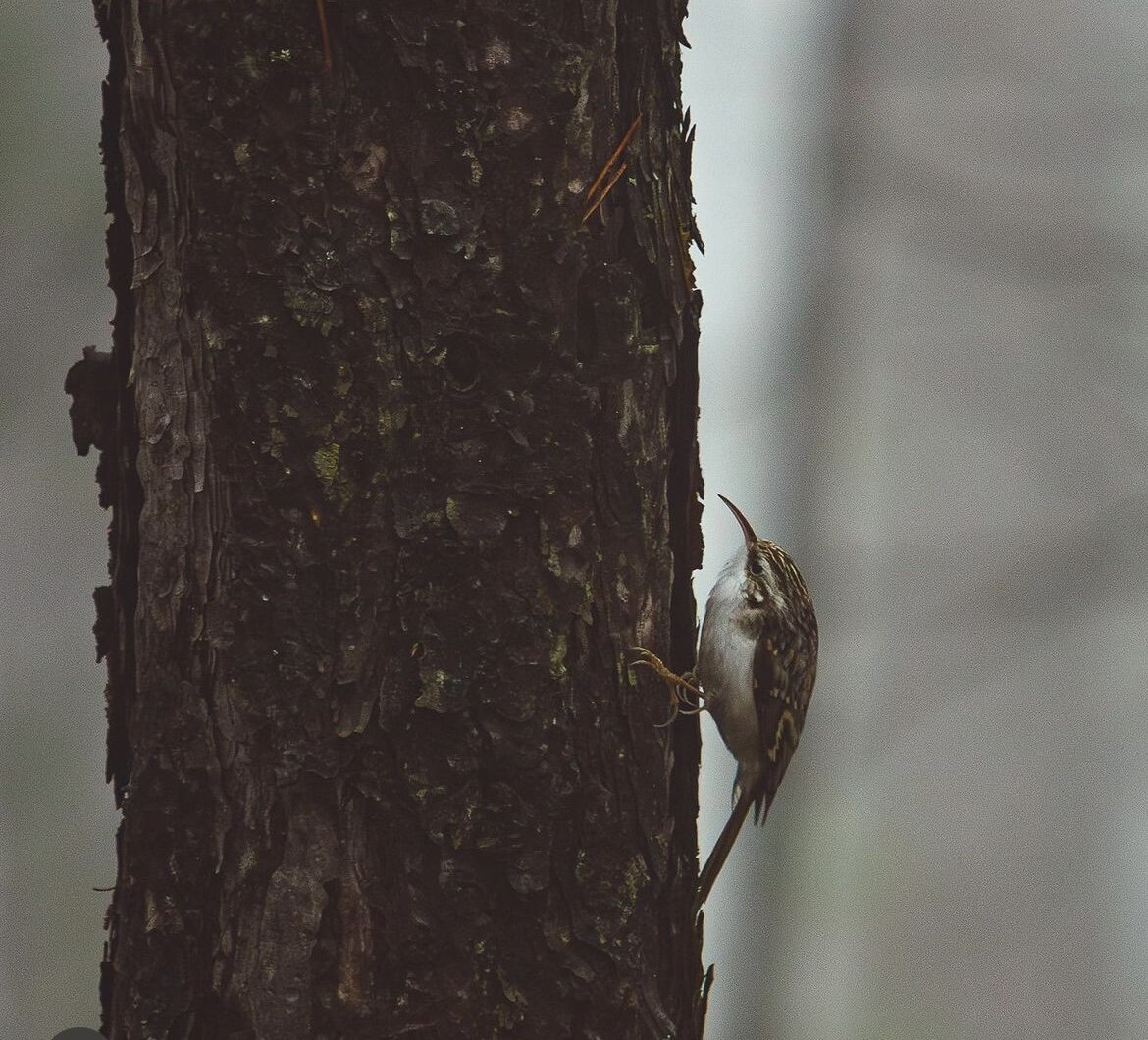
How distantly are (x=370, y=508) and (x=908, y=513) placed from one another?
459 cm

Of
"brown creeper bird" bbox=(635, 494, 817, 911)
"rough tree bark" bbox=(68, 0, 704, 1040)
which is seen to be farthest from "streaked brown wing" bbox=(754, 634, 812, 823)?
"rough tree bark" bbox=(68, 0, 704, 1040)

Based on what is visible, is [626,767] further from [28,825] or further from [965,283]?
[28,825]

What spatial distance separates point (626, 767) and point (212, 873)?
57 centimetres

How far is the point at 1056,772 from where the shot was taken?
6.09m

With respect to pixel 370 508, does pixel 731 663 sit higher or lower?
lower

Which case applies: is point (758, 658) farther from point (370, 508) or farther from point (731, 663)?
point (370, 508)

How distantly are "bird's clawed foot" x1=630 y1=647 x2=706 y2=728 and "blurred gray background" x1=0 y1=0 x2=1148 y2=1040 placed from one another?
121 inches

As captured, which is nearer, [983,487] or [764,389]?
[764,389]

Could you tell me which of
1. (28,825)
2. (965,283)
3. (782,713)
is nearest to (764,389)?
(965,283)

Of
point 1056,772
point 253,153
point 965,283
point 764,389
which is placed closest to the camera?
point 253,153

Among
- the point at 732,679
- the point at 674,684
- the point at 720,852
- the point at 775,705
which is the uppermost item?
the point at 674,684

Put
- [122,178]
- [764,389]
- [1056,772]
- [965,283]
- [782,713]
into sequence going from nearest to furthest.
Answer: [122,178] < [782,713] < [764,389] < [965,283] < [1056,772]

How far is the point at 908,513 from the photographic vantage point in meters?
5.73

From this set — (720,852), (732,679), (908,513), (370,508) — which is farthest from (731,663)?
(908,513)
